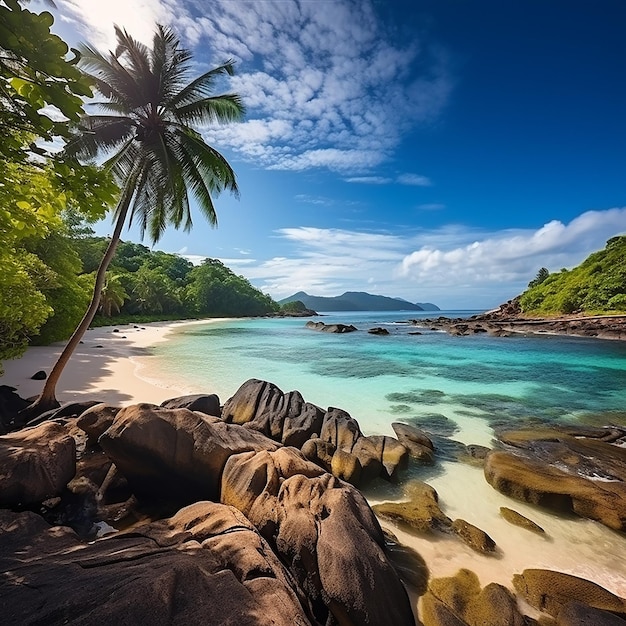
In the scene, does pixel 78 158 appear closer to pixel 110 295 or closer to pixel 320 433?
pixel 320 433

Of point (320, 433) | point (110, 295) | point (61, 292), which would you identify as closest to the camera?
point (320, 433)

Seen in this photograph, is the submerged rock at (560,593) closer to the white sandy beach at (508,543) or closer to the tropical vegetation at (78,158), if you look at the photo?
the white sandy beach at (508,543)

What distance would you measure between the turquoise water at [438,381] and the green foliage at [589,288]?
1028 inches

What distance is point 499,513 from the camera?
5859 millimetres

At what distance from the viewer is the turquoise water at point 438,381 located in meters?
11.7

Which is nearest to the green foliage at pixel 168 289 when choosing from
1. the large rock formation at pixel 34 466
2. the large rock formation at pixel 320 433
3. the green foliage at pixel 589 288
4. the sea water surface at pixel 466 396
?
the sea water surface at pixel 466 396

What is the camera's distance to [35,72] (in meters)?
2.61

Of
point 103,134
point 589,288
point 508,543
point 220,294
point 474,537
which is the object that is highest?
point 589,288

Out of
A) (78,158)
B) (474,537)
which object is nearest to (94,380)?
(78,158)

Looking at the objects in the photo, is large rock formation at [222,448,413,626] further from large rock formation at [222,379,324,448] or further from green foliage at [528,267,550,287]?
green foliage at [528,267,550,287]

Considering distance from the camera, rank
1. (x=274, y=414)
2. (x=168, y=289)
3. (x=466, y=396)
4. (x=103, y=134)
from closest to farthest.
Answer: (x=274, y=414), (x=103, y=134), (x=466, y=396), (x=168, y=289)

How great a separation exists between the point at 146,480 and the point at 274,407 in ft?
14.0

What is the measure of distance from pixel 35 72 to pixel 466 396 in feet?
53.9

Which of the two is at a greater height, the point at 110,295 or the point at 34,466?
the point at 110,295
